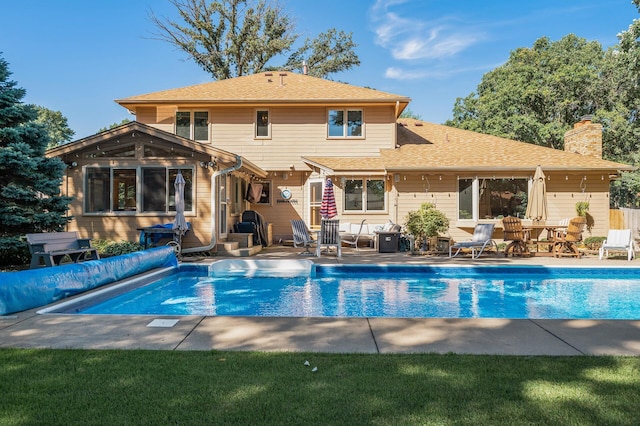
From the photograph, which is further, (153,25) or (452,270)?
(153,25)

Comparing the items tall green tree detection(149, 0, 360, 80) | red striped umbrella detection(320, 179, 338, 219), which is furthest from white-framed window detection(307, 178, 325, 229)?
tall green tree detection(149, 0, 360, 80)

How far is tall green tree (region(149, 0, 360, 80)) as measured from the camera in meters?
27.0

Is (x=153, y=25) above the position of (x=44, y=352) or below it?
above

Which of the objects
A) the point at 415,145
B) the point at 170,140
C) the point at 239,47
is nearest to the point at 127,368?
the point at 170,140

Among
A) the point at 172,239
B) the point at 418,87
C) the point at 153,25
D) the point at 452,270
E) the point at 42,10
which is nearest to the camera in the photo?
the point at 452,270

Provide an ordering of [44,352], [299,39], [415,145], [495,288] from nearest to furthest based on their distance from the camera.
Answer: [44,352] → [495,288] → [415,145] → [299,39]

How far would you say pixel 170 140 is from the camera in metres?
11.9

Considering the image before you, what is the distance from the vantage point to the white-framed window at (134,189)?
12.3 metres

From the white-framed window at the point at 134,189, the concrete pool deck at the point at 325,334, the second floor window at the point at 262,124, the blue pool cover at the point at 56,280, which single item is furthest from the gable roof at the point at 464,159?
the concrete pool deck at the point at 325,334

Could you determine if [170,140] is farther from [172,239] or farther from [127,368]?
[127,368]

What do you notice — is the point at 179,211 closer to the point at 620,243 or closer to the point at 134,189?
the point at 134,189

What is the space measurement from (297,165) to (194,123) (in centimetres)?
456

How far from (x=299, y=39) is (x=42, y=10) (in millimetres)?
15228

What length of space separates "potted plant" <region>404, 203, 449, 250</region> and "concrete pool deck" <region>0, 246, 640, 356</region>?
324 inches
